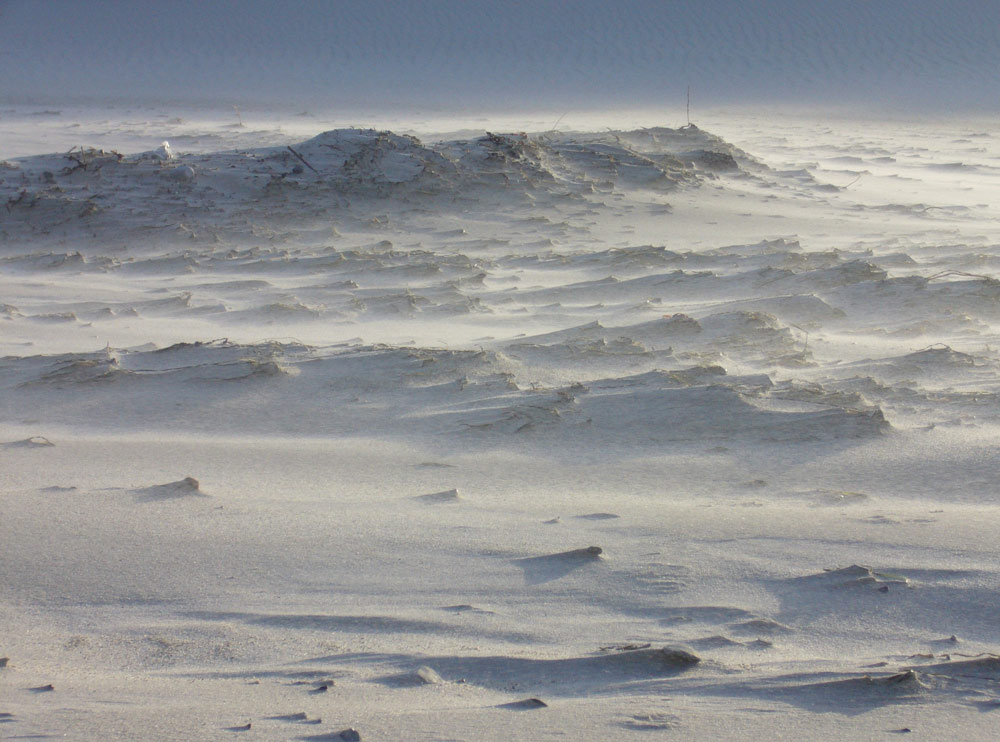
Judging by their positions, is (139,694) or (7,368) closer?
(139,694)

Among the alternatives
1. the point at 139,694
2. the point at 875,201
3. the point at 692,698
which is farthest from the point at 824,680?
the point at 875,201

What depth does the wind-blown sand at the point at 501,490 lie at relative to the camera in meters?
1.64

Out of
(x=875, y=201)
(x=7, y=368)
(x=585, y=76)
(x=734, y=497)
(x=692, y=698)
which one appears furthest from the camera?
(x=585, y=76)

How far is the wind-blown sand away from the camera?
1.64 metres

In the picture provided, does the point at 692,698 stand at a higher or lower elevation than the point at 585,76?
lower

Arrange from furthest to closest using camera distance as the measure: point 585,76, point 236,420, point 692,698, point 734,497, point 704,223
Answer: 1. point 585,76
2. point 704,223
3. point 236,420
4. point 734,497
5. point 692,698

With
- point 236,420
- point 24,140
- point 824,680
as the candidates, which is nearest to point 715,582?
point 824,680

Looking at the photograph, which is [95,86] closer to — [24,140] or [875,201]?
[24,140]

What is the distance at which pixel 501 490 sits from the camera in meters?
2.53

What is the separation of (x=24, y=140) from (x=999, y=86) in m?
15.7

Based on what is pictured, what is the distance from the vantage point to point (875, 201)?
7375 mm

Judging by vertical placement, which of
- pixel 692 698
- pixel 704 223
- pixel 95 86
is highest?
pixel 95 86

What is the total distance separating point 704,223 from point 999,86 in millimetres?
13721

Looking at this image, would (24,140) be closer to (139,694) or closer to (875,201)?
(875,201)
